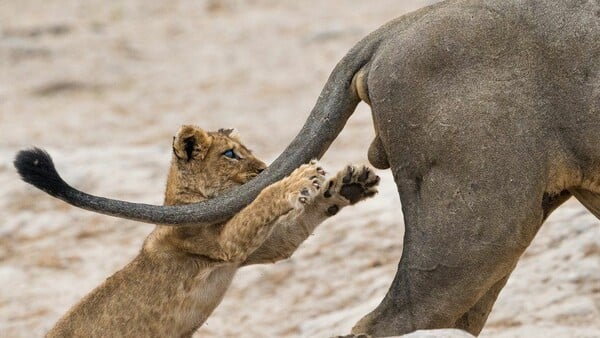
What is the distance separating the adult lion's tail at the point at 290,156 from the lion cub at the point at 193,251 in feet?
0.32

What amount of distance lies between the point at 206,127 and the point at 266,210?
7169 millimetres

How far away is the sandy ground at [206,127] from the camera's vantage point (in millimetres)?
7469

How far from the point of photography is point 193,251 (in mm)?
5793

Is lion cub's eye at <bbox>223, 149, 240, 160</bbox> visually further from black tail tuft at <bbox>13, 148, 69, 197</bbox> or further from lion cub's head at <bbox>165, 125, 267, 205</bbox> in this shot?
black tail tuft at <bbox>13, 148, 69, 197</bbox>

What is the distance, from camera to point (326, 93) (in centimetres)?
554

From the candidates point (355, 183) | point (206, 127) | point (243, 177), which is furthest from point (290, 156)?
point (206, 127)

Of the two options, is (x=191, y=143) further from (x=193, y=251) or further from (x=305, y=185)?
(x=305, y=185)

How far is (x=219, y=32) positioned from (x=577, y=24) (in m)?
Answer: 10.9

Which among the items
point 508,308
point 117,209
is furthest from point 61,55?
point 117,209

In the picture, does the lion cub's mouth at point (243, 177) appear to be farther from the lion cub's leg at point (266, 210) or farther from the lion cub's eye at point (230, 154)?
the lion cub's leg at point (266, 210)

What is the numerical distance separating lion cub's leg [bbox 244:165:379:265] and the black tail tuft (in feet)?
2.74

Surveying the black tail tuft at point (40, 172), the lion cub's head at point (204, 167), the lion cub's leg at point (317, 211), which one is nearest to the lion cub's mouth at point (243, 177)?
the lion cub's head at point (204, 167)

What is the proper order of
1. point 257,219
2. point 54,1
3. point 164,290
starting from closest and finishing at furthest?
point 257,219, point 164,290, point 54,1

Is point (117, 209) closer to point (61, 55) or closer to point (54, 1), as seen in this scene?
point (61, 55)
